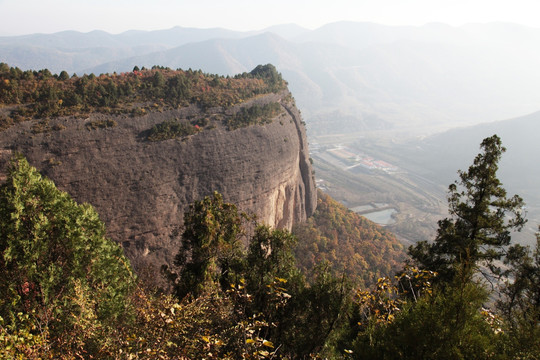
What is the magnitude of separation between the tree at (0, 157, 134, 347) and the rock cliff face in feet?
24.0

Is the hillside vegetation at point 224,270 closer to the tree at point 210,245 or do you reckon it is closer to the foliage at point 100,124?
the tree at point 210,245

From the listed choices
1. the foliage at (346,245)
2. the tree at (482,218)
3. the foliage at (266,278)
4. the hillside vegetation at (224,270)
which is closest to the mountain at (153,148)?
the foliage at (266,278)

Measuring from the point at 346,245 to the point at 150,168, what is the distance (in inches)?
1533

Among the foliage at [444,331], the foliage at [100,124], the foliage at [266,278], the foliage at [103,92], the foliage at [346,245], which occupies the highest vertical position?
the foliage at [103,92]

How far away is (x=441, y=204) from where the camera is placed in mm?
147250

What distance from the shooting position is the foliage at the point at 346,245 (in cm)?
5444

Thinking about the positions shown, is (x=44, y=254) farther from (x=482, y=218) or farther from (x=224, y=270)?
(x=482, y=218)

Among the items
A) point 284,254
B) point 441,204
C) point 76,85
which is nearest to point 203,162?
point 76,85

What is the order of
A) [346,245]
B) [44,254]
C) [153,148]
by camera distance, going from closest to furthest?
[44,254] < [153,148] < [346,245]

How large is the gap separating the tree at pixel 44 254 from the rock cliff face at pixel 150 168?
732 cm

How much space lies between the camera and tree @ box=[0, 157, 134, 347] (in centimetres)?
1498

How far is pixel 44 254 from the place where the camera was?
16078mm

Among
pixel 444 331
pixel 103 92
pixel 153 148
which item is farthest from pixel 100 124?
pixel 444 331

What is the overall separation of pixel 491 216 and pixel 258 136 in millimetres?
34421
